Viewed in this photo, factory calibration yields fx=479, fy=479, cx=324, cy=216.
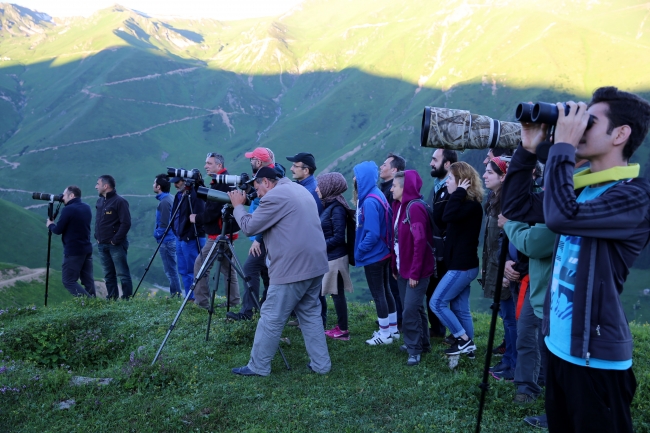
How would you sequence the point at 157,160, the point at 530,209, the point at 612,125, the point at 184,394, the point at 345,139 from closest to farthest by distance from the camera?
the point at 612,125 → the point at 530,209 → the point at 184,394 → the point at 157,160 → the point at 345,139

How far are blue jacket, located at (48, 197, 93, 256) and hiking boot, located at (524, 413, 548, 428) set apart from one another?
979 cm

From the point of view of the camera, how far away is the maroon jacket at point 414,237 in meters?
6.50

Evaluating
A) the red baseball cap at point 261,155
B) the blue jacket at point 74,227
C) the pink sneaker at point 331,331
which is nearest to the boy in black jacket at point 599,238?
the pink sneaker at point 331,331

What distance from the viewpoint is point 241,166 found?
156m

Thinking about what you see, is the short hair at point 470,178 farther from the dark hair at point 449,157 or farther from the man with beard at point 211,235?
the man with beard at point 211,235

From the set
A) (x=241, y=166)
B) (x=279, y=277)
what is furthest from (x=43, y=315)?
(x=241, y=166)

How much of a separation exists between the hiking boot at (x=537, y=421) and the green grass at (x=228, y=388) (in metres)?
0.08

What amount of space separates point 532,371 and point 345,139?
17091 cm

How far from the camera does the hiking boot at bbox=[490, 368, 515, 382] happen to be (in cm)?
598

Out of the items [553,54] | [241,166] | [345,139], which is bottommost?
[241,166]

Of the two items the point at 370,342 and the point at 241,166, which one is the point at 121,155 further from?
the point at 370,342

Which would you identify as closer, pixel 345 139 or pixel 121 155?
pixel 121 155

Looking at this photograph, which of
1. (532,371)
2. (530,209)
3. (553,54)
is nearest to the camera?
(530,209)

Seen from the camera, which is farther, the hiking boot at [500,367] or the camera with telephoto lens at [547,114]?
the hiking boot at [500,367]
